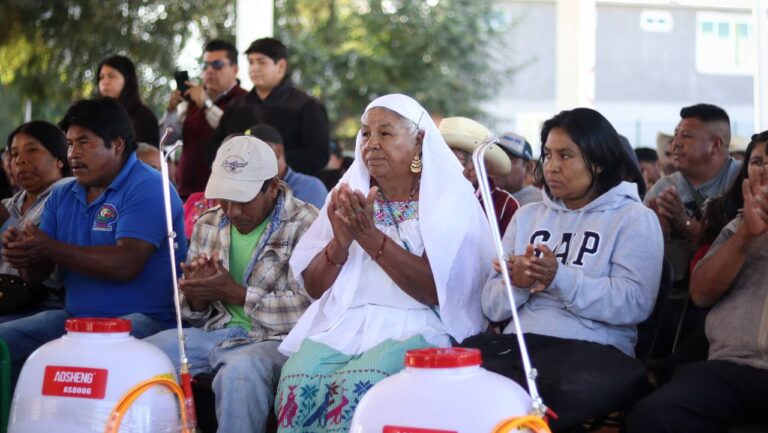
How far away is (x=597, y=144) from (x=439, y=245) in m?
0.70

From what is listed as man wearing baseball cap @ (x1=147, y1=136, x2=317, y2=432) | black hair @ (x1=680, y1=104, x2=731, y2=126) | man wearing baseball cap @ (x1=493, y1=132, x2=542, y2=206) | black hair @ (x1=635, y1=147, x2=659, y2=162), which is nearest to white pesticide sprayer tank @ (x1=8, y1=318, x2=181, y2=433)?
man wearing baseball cap @ (x1=147, y1=136, x2=317, y2=432)

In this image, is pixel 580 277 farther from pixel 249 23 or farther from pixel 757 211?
pixel 249 23

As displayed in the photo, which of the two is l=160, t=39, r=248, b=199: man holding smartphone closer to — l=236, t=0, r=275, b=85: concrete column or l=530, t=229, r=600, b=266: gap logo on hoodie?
l=236, t=0, r=275, b=85: concrete column

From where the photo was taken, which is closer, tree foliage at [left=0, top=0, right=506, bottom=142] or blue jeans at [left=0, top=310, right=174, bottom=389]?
blue jeans at [left=0, top=310, right=174, bottom=389]

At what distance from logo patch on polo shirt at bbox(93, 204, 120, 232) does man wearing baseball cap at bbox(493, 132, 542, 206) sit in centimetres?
213

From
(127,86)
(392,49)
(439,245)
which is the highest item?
(392,49)

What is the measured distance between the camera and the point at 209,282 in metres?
4.35

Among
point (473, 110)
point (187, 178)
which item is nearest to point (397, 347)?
point (187, 178)

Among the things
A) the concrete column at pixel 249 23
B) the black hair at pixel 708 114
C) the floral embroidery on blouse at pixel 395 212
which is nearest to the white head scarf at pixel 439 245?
the floral embroidery on blouse at pixel 395 212

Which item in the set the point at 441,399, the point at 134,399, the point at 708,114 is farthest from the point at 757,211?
the point at 708,114

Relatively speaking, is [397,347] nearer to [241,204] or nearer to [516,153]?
[241,204]

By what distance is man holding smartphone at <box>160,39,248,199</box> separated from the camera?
6.97 metres

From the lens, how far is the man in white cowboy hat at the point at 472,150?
15.8ft

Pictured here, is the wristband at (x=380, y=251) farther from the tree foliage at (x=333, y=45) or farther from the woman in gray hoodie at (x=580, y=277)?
the tree foliage at (x=333, y=45)
